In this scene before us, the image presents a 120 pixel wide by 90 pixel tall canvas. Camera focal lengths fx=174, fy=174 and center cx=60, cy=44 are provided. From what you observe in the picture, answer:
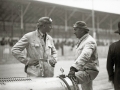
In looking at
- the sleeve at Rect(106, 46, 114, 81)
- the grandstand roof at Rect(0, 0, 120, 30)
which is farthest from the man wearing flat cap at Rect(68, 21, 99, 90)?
the grandstand roof at Rect(0, 0, 120, 30)

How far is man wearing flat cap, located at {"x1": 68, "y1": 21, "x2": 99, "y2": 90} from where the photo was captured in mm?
2150

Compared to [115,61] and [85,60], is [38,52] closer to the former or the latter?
[85,60]

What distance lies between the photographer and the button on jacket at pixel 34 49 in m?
2.51

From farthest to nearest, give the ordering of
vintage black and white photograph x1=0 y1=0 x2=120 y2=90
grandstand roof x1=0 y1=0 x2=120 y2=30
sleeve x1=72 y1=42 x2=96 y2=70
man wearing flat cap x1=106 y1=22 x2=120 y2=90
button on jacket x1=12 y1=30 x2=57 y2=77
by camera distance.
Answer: grandstand roof x1=0 y1=0 x2=120 y2=30 → button on jacket x1=12 y1=30 x2=57 y2=77 → man wearing flat cap x1=106 y1=22 x2=120 y2=90 → sleeve x1=72 y1=42 x2=96 y2=70 → vintage black and white photograph x1=0 y1=0 x2=120 y2=90

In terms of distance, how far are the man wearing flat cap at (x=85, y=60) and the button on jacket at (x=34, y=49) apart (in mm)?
469

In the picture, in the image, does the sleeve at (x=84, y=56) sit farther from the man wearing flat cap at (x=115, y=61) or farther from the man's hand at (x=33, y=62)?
the man's hand at (x=33, y=62)

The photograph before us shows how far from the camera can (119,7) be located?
21.7 ft

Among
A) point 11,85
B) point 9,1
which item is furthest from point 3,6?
point 11,85

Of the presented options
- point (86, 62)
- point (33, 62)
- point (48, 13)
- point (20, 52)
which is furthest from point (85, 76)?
point (48, 13)

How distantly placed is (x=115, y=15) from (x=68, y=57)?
2.78m

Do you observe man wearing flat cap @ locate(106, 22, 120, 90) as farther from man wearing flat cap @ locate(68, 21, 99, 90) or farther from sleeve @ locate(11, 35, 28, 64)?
sleeve @ locate(11, 35, 28, 64)

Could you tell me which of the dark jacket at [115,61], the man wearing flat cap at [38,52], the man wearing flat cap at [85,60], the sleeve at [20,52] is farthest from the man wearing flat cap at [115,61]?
the sleeve at [20,52]

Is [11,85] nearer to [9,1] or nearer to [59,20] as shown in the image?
[9,1]

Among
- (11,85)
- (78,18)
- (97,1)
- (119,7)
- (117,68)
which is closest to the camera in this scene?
(11,85)
